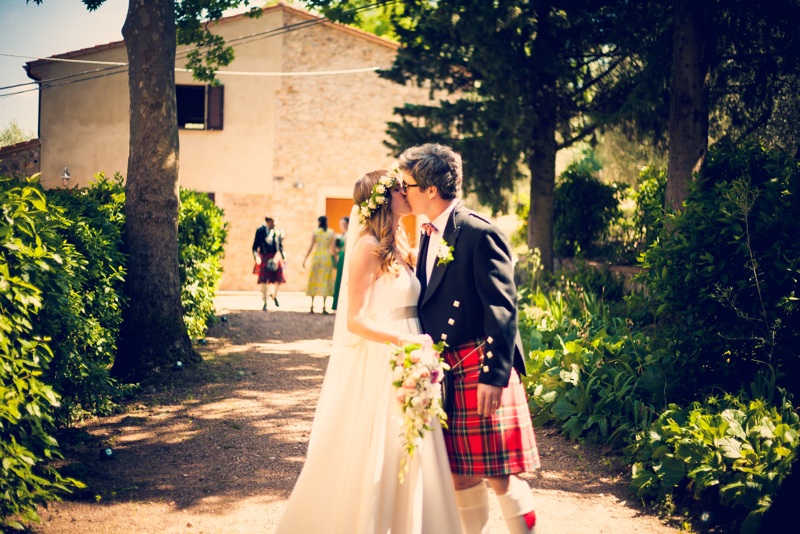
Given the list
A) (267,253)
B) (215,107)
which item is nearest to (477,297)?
(267,253)

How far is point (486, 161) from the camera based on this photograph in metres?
12.8

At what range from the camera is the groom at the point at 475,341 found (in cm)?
327

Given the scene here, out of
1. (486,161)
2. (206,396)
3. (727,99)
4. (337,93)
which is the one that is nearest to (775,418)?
(206,396)

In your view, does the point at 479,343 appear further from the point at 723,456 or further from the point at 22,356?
the point at 22,356

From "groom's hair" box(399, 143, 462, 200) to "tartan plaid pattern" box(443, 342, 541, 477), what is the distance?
78 centimetres

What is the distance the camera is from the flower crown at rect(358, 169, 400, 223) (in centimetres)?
367

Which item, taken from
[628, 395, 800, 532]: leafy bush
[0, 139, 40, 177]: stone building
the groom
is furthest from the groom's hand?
[0, 139, 40, 177]: stone building

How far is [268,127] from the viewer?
2123 centimetres

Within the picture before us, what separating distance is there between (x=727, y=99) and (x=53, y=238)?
894 cm

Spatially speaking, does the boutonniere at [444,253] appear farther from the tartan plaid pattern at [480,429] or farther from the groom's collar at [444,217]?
the tartan plaid pattern at [480,429]

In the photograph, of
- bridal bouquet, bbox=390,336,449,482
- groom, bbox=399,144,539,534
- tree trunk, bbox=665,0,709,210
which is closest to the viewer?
bridal bouquet, bbox=390,336,449,482

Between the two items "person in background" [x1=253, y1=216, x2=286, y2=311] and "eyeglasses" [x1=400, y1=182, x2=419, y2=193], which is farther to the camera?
"person in background" [x1=253, y1=216, x2=286, y2=311]

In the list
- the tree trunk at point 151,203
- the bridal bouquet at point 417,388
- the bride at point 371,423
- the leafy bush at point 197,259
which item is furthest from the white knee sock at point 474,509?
the leafy bush at point 197,259

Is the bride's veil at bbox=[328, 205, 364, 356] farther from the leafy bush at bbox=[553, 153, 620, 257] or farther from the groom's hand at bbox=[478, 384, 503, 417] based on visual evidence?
the leafy bush at bbox=[553, 153, 620, 257]
